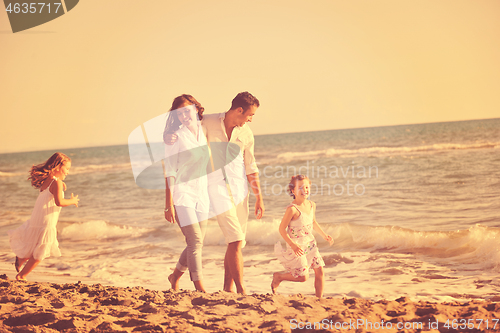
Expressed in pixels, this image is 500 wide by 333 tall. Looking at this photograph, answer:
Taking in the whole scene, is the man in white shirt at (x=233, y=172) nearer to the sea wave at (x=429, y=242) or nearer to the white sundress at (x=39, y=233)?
the white sundress at (x=39, y=233)

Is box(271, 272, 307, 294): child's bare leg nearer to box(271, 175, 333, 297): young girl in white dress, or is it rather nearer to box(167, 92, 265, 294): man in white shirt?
box(271, 175, 333, 297): young girl in white dress

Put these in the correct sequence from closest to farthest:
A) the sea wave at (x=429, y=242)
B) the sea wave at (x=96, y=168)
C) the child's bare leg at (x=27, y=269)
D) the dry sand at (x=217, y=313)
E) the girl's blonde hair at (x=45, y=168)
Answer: the dry sand at (x=217, y=313), the child's bare leg at (x=27, y=269), the girl's blonde hair at (x=45, y=168), the sea wave at (x=429, y=242), the sea wave at (x=96, y=168)

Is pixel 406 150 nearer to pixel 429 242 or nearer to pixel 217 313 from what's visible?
pixel 429 242

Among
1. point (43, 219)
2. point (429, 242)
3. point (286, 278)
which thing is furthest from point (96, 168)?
point (286, 278)

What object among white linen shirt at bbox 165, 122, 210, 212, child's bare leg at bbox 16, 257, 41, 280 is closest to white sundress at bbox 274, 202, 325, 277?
white linen shirt at bbox 165, 122, 210, 212

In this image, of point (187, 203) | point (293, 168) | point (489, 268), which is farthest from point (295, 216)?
point (293, 168)

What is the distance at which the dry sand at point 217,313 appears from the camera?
2666mm

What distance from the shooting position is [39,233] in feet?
14.7

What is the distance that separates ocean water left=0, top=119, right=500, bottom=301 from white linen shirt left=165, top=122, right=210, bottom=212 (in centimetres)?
203

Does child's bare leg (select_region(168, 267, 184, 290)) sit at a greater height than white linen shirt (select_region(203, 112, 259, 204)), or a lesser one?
lesser

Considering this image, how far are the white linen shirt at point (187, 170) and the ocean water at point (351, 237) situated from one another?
79.9 inches

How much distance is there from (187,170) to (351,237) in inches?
187

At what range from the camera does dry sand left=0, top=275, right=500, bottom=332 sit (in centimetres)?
267

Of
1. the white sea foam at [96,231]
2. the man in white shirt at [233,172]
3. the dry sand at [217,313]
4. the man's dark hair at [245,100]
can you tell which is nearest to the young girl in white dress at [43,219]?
the dry sand at [217,313]
